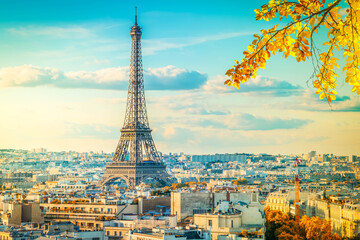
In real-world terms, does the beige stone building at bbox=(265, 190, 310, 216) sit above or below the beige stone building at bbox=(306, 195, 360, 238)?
above

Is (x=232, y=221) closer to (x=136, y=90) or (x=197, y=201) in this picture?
(x=197, y=201)

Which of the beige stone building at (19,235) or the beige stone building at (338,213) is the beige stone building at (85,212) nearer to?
the beige stone building at (19,235)

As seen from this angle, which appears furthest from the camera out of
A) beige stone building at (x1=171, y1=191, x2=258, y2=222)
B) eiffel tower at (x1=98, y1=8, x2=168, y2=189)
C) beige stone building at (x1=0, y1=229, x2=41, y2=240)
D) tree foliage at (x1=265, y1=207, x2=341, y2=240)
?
eiffel tower at (x1=98, y1=8, x2=168, y2=189)

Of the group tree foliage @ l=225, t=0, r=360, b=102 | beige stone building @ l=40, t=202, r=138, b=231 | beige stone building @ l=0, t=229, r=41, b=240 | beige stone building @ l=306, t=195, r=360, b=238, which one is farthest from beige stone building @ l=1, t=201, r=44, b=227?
tree foliage @ l=225, t=0, r=360, b=102

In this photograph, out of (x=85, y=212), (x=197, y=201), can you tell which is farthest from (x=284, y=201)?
(x=85, y=212)

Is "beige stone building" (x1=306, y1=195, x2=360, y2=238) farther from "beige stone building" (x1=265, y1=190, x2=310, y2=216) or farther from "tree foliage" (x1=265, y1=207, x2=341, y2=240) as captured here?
"beige stone building" (x1=265, y1=190, x2=310, y2=216)
